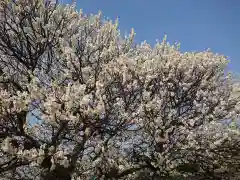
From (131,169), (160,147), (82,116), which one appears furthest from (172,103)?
(82,116)

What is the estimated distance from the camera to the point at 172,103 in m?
11.4

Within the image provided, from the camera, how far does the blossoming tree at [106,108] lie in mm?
8320

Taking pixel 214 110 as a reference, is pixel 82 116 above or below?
below

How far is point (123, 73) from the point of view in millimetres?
9461

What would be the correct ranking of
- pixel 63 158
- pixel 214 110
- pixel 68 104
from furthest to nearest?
pixel 214 110 → pixel 63 158 → pixel 68 104

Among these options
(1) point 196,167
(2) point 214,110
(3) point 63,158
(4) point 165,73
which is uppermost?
(4) point 165,73

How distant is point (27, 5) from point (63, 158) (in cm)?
489

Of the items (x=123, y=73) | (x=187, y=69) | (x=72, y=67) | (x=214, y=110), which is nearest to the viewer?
(x=123, y=73)

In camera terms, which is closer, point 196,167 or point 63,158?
point 63,158

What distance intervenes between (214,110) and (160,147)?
2396 mm

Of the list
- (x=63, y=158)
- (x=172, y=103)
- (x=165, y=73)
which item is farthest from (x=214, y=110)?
(x=63, y=158)

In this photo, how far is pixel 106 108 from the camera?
8375mm

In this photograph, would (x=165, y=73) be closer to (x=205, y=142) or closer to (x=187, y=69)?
(x=187, y=69)

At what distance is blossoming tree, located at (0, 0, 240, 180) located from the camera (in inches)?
328
